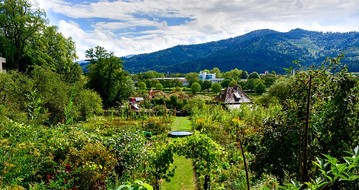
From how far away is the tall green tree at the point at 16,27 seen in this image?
22.7 metres

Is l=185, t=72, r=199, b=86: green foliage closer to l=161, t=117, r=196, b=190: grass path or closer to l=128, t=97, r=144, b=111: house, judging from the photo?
l=128, t=97, r=144, b=111: house

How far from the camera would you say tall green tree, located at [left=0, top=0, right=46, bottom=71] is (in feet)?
74.5

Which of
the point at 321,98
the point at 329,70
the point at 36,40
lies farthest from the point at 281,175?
the point at 36,40

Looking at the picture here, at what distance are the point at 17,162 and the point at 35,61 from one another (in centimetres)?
2351

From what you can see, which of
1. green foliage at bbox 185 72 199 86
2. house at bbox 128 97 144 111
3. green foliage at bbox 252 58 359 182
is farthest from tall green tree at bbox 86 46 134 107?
green foliage at bbox 185 72 199 86

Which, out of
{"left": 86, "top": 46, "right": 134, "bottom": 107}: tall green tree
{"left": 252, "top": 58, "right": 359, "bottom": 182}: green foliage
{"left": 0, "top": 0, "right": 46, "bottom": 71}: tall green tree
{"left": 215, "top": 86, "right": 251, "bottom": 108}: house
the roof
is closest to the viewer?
{"left": 252, "top": 58, "right": 359, "bottom": 182}: green foliage

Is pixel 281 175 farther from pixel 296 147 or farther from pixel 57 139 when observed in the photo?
pixel 57 139

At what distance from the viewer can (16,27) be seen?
915 inches

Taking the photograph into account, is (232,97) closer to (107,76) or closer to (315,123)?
(107,76)

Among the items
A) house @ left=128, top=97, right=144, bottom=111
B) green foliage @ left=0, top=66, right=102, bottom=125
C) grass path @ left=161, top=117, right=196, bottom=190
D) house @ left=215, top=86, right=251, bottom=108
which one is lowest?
grass path @ left=161, top=117, right=196, bottom=190

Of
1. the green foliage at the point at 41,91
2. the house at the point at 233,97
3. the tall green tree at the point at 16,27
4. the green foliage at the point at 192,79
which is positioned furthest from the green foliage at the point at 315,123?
the green foliage at the point at 192,79

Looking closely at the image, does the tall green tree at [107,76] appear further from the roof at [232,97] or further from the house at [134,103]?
the roof at [232,97]

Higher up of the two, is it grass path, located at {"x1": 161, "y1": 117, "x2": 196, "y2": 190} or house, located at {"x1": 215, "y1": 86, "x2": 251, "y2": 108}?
house, located at {"x1": 215, "y1": 86, "x2": 251, "y2": 108}

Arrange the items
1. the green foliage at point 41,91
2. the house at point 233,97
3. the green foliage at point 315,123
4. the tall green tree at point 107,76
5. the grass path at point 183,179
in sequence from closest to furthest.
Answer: the green foliage at point 315,123
the grass path at point 183,179
the green foliage at point 41,91
the tall green tree at point 107,76
the house at point 233,97
